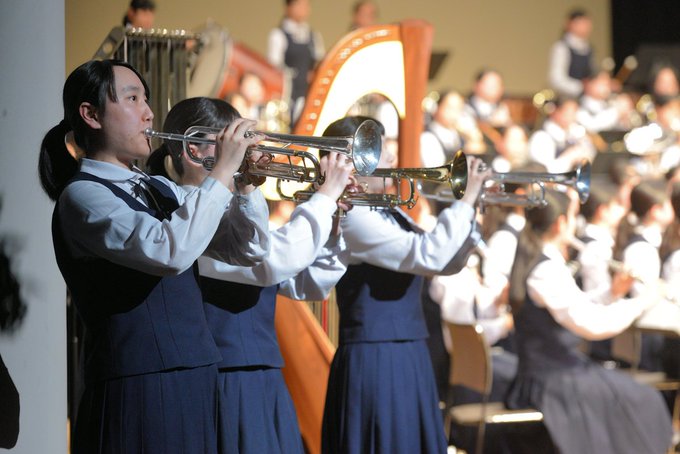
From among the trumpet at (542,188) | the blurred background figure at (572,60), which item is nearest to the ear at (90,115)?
the trumpet at (542,188)

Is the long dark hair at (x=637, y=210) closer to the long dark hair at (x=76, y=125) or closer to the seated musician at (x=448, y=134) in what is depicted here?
the seated musician at (x=448, y=134)

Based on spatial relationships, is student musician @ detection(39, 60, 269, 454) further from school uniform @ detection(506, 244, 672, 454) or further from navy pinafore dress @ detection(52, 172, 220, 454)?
school uniform @ detection(506, 244, 672, 454)

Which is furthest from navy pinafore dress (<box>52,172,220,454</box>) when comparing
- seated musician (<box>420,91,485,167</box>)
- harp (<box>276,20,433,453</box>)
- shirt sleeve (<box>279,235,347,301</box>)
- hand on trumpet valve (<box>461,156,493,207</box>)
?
seated musician (<box>420,91,485,167</box>)

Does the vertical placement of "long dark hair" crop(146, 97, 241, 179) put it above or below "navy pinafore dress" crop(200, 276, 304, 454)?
above

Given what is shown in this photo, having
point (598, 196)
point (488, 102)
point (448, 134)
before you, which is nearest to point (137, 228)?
point (598, 196)

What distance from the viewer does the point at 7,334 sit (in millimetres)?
2658

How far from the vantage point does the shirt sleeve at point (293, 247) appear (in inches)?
108

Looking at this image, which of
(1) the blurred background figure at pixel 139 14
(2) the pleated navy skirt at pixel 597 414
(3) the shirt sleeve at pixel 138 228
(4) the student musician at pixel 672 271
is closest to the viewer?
(3) the shirt sleeve at pixel 138 228

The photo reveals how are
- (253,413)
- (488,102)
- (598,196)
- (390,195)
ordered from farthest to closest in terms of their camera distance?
(488,102)
(598,196)
(390,195)
(253,413)

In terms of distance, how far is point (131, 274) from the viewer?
89.7 inches

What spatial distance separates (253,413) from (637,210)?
12.8 feet

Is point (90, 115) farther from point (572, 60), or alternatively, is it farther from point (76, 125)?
point (572, 60)

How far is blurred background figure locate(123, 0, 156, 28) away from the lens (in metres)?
3.29

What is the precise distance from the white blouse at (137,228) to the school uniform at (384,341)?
1.27 metres
